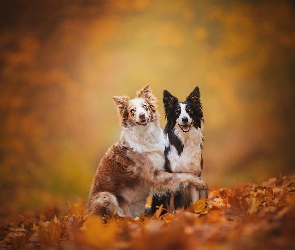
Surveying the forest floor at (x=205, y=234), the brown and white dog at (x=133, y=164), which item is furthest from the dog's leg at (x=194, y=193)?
the forest floor at (x=205, y=234)

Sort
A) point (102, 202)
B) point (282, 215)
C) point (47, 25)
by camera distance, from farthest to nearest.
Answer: point (47, 25), point (102, 202), point (282, 215)

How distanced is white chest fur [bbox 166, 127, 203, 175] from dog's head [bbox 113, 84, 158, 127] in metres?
0.40

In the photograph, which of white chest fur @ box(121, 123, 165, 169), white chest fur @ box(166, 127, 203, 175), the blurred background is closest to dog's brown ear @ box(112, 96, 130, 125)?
white chest fur @ box(121, 123, 165, 169)

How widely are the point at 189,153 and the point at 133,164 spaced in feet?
2.22

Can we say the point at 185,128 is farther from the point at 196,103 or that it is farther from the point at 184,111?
the point at 196,103

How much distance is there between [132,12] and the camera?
10.5 meters

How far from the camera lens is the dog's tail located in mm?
4148

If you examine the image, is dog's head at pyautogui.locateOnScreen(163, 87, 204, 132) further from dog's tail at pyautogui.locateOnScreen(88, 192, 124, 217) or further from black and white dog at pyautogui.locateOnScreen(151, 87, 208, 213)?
dog's tail at pyautogui.locateOnScreen(88, 192, 124, 217)

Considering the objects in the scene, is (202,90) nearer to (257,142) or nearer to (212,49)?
(212,49)

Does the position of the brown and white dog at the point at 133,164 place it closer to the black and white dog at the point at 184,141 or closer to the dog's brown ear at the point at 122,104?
the dog's brown ear at the point at 122,104

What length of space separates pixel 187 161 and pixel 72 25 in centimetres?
761

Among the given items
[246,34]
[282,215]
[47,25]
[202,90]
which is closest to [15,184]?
[47,25]

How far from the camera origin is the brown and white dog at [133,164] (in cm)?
430

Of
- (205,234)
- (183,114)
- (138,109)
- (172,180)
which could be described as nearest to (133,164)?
(172,180)
